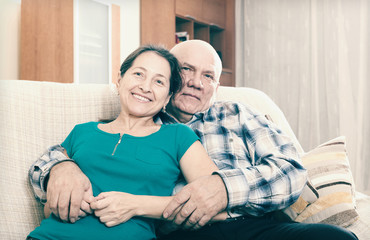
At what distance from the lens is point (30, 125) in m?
1.24

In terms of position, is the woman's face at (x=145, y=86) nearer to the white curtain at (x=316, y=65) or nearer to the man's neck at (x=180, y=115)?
the man's neck at (x=180, y=115)

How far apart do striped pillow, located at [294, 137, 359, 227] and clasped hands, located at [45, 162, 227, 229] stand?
1.47 ft

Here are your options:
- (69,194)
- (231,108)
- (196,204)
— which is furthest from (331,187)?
(69,194)

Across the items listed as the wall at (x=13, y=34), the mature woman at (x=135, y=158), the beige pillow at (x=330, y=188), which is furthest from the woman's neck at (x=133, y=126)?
the wall at (x=13, y=34)

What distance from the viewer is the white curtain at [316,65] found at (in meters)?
3.72

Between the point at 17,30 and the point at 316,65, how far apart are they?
3143mm

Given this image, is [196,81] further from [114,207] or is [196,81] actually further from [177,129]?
[114,207]

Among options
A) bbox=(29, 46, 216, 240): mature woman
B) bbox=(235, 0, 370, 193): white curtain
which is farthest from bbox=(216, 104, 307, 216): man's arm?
bbox=(235, 0, 370, 193): white curtain

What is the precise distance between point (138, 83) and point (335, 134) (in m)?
3.29

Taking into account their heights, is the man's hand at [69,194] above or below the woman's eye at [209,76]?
below

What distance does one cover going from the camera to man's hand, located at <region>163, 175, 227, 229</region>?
3.22ft

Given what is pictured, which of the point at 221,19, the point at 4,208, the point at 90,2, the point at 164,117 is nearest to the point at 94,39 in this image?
the point at 90,2

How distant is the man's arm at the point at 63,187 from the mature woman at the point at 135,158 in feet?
0.10

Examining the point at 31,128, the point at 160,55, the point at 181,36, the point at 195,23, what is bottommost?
the point at 31,128
